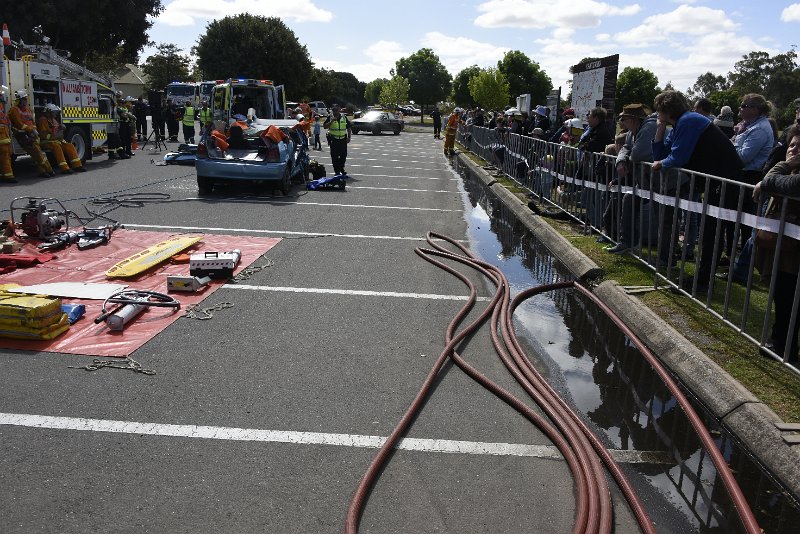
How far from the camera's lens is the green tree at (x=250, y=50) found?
64562 mm

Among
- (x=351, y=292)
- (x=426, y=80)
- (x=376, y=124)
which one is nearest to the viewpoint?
(x=351, y=292)

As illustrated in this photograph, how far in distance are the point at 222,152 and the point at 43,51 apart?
25.9 feet

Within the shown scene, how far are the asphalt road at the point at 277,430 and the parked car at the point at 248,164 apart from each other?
20.4ft

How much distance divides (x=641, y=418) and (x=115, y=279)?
546 centimetres

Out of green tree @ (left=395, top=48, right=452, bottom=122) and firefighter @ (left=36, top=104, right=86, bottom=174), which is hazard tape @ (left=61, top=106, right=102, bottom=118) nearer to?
firefighter @ (left=36, top=104, right=86, bottom=174)

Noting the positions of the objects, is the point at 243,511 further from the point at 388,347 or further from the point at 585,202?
the point at 585,202

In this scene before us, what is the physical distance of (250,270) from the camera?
7.72 metres

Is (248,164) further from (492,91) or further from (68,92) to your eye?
(492,91)

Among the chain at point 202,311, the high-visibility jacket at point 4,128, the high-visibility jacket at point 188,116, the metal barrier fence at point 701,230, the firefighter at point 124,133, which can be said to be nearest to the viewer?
the metal barrier fence at point 701,230

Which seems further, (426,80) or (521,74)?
(426,80)

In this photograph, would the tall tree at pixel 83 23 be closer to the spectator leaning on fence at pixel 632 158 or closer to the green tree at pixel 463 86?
the spectator leaning on fence at pixel 632 158

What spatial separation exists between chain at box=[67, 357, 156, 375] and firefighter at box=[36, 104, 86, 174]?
1307 centimetres

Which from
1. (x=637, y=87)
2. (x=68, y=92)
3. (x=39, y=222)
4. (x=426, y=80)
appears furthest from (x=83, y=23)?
(x=426, y=80)

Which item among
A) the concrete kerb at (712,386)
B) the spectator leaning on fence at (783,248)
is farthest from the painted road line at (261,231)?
the spectator leaning on fence at (783,248)
